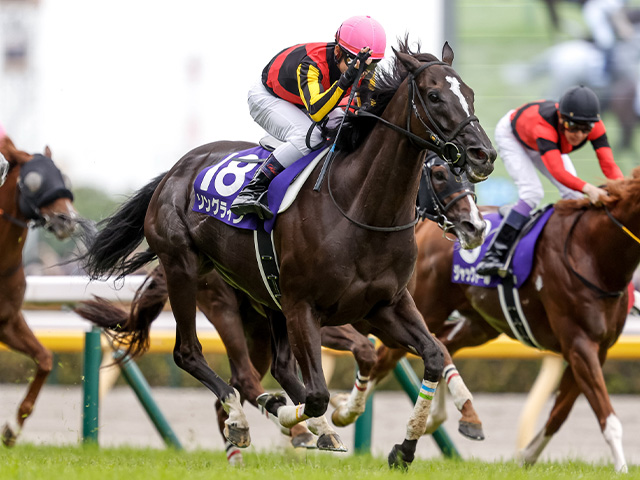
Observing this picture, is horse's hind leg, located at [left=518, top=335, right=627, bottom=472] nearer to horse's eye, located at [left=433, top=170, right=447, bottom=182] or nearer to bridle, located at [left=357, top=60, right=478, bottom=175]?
horse's eye, located at [left=433, top=170, right=447, bottom=182]

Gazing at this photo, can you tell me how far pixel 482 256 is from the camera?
6.43 metres

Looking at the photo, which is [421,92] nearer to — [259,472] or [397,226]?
[397,226]

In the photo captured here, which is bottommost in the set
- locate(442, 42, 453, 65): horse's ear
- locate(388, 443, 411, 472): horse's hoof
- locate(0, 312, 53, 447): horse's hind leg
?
locate(0, 312, 53, 447): horse's hind leg

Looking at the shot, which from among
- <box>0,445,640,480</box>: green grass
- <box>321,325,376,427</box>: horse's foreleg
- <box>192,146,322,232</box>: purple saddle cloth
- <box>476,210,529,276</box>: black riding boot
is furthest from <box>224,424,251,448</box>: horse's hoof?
<box>476,210,529,276</box>: black riding boot

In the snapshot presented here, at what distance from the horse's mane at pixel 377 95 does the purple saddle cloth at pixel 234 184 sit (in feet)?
0.66

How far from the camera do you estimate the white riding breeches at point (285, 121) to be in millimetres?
4707

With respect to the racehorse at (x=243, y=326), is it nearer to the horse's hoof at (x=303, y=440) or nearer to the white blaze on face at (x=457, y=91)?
the horse's hoof at (x=303, y=440)

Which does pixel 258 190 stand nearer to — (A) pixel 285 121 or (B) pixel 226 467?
(A) pixel 285 121

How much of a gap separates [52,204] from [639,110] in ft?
18.4

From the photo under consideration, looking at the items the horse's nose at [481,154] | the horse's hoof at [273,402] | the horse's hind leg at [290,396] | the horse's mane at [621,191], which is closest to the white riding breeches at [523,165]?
the horse's mane at [621,191]

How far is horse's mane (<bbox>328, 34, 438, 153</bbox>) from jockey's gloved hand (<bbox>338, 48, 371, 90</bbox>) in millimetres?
138

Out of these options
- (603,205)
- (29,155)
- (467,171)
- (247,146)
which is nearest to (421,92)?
(467,171)

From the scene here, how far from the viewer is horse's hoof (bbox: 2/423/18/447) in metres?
6.21

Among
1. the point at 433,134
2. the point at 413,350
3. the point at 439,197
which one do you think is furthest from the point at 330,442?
the point at 433,134
